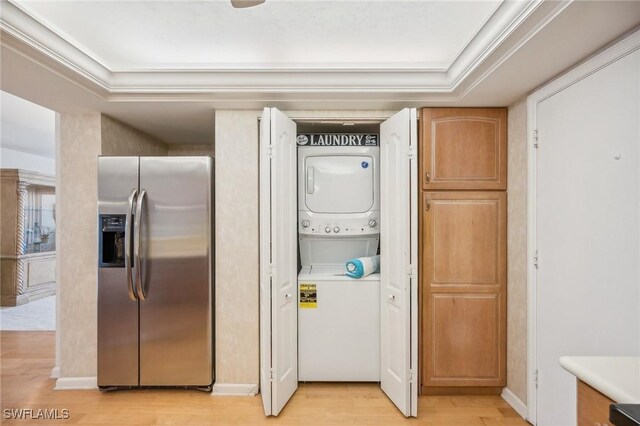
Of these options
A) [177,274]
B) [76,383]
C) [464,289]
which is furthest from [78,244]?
[464,289]

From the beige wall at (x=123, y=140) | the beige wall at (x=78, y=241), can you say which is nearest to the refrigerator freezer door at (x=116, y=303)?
the beige wall at (x=78, y=241)

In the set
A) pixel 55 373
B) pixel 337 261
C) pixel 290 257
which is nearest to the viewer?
pixel 290 257

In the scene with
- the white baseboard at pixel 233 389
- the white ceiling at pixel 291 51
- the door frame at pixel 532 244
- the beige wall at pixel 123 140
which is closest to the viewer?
the white ceiling at pixel 291 51

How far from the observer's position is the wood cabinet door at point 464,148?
239cm

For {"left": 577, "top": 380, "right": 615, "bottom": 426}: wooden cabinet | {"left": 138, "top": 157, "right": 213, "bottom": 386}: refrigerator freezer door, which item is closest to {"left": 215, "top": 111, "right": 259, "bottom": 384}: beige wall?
{"left": 138, "top": 157, "right": 213, "bottom": 386}: refrigerator freezer door

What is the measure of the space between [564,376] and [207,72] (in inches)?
113

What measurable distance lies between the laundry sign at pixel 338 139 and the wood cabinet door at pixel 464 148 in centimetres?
49

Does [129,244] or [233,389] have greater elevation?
[129,244]

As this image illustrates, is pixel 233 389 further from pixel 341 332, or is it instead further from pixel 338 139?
pixel 338 139

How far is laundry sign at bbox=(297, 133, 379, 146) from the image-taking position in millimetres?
2734

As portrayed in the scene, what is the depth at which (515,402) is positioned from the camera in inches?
88.7

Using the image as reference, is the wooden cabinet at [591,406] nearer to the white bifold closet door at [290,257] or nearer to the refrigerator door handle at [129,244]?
the white bifold closet door at [290,257]

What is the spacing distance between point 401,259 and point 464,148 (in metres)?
0.99

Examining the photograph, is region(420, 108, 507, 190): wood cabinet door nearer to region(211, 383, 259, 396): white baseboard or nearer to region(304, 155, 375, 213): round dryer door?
region(304, 155, 375, 213): round dryer door
